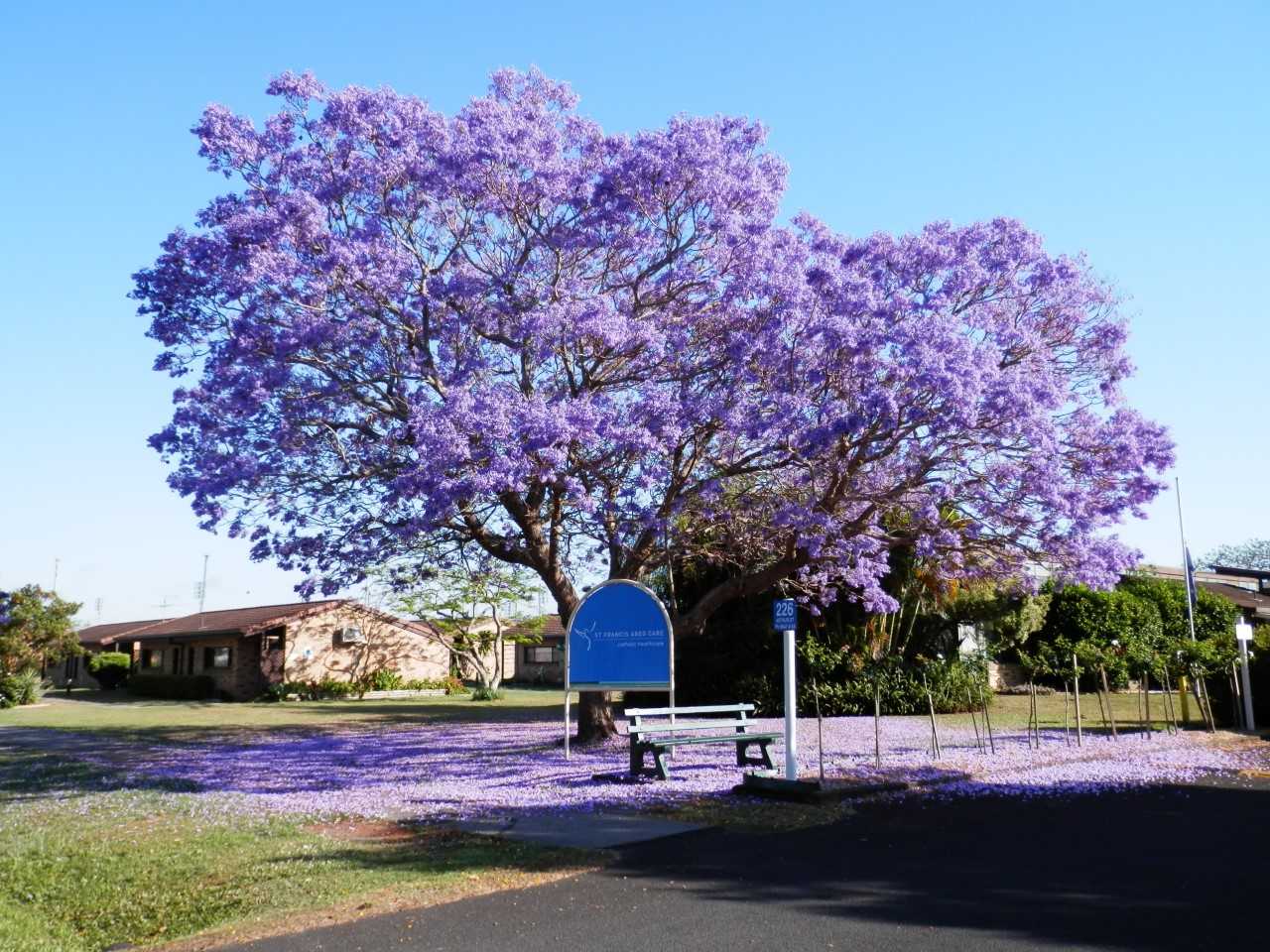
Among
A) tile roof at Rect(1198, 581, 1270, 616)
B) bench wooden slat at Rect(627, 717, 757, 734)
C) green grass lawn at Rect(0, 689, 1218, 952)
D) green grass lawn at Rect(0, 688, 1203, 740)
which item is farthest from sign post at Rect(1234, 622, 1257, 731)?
tile roof at Rect(1198, 581, 1270, 616)

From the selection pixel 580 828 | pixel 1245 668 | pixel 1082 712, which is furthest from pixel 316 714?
pixel 1245 668

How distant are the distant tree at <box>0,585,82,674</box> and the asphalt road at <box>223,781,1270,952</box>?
3666 cm

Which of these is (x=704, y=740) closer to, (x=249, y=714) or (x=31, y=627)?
(x=249, y=714)

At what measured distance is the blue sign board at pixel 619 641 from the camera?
571 inches

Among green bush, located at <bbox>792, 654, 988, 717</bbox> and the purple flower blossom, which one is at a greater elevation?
the purple flower blossom

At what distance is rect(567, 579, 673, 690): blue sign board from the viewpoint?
1450 centimetres

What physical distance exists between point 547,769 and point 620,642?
8.57 feet

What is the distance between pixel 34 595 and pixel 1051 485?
37.6 meters

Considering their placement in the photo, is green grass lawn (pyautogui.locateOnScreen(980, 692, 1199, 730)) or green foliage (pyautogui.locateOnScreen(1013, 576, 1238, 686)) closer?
green grass lawn (pyautogui.locateOnScreen(980, 692, 1199, 730))

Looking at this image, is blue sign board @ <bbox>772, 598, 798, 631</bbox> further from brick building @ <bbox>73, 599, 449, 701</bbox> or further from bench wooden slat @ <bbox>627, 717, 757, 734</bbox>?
brick building @ <bbox>73, 599, 449, 701</bbox>

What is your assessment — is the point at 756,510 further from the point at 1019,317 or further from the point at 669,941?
the point at 669,941

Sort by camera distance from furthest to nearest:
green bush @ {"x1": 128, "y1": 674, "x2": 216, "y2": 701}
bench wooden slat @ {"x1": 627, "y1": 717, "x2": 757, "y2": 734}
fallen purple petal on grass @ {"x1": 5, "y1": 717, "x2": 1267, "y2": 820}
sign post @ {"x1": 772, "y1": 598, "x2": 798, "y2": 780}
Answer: green bush @ {"x1": 128, "y1": 674, "x2": 216, "y2": 701} < bench wooden slat @ {"x1": 627, "y1": 717, "x2": 757, "y2": 734} < fallen purple petal on grass @ {"x1": 5, "y1": 717, "x2": 1267, "y2": 820} < sign post @ {"x1": 772, "y1": 598, "x2": 798, "y2": 780}

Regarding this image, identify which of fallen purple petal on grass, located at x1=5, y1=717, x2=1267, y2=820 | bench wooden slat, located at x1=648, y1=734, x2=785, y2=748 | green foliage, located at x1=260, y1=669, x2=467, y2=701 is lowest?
fallen purple petal on grass, located at x1=5, y1=717, x2=1267, y2=820

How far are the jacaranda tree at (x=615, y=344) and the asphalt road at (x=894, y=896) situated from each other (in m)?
6.48
